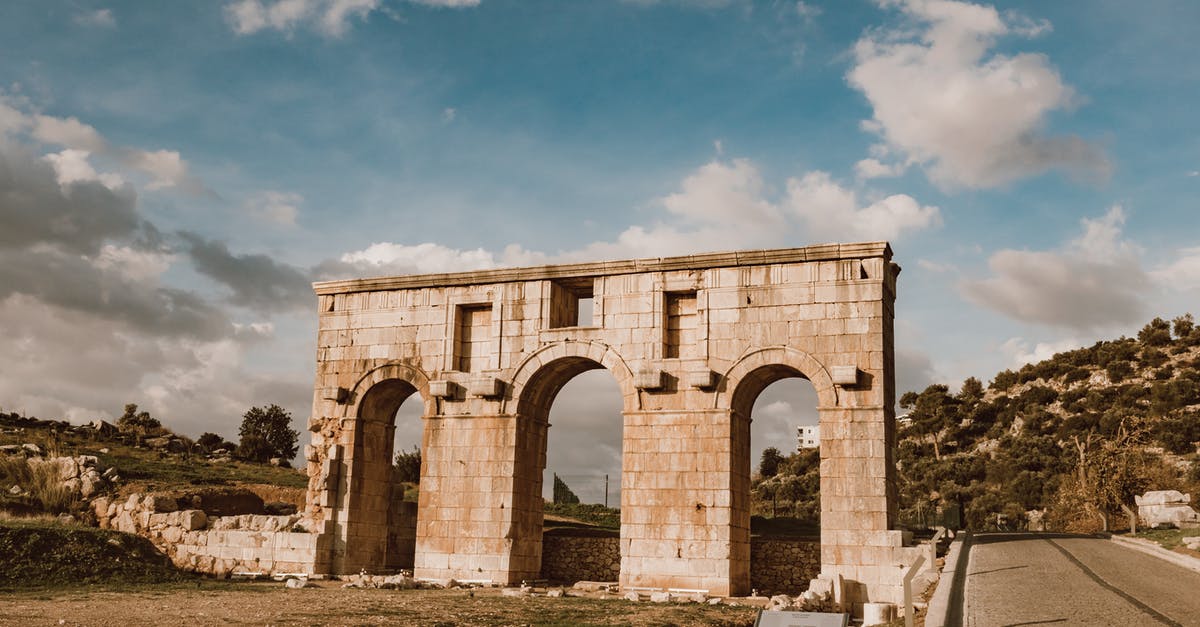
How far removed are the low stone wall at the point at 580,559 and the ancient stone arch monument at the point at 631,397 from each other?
2272mm

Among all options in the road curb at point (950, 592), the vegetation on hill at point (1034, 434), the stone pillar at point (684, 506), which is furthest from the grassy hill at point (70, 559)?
the vegetation on hill at point (1034, 434)

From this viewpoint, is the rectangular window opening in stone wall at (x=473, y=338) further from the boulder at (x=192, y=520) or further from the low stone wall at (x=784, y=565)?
the low stone wall at (x=784, y=565)

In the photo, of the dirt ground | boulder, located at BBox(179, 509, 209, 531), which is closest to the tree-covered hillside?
the dirt ground

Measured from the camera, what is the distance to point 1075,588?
1253 cm

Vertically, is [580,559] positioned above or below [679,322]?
below

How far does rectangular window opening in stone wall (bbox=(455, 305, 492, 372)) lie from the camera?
20.9m

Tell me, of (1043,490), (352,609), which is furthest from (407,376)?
(1043,490)

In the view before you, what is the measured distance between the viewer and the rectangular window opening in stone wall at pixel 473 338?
20922 millimetres

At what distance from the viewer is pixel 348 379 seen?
21719 millimetres

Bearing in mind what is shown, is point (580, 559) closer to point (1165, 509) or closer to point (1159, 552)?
point (1159, 552)

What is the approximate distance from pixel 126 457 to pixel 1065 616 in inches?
1188

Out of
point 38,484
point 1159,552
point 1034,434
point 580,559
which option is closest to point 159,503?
point 38,484

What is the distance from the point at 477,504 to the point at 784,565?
676 cm

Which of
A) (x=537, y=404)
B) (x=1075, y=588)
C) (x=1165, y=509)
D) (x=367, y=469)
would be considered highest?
(x=537, y=404)
